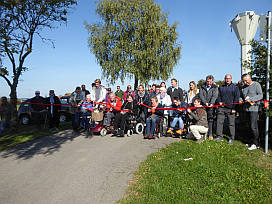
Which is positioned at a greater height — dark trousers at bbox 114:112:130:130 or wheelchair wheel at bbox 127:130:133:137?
dark trousers at bbox 114:112:130:130

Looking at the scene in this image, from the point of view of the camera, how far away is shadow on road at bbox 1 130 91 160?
6.44 metres

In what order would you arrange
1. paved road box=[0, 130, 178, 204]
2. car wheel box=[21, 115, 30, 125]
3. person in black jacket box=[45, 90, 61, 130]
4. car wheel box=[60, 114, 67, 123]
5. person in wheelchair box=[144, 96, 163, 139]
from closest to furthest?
1. paved road box=[0, 130, 178, 204]
2. person in wheelchair box=[144, 96, 163, 139]
3. person in black jacket box=[45, 90, 61, 130]
4. car wheel box=[21, 115, 30, 125]
5. car wheel box=[60, 114, 67, 123]

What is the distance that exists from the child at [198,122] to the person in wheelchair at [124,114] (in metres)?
2.47

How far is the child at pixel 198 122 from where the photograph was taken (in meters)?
7.36

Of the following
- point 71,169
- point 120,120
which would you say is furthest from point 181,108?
point 71,169

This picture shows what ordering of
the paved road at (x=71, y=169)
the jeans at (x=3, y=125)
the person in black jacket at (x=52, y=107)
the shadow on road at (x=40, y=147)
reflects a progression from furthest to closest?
the person in black jacket at (x=52, y=107), the jeans at (x=3, y=125), the shadow on road at (x=40, y=147), the paved road at (x=71, y=169)

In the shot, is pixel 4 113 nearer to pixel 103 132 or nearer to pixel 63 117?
pixel 103 132

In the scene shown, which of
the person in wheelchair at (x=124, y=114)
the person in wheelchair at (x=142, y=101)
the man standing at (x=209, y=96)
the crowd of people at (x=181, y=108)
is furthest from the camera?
the person in wheelchair at (x=142, y=101)

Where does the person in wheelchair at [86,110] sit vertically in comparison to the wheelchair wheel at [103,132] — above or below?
above

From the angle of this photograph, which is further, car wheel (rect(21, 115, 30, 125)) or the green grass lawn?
car wheel (rect(21, 115, 30, 125))

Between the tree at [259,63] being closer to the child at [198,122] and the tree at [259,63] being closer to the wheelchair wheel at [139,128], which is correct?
the child at [198,122]

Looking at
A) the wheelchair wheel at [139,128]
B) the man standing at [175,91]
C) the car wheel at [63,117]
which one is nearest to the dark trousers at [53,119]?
the car wheel at [63,117]

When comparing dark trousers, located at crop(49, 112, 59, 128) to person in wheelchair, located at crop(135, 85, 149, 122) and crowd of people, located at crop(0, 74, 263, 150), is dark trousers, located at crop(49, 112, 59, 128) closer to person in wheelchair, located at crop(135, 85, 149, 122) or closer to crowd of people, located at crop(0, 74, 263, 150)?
crowd of people, located at crop(0, 74, 263, 150)

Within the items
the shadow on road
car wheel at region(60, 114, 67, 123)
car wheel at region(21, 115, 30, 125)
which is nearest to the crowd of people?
the shadow on road
